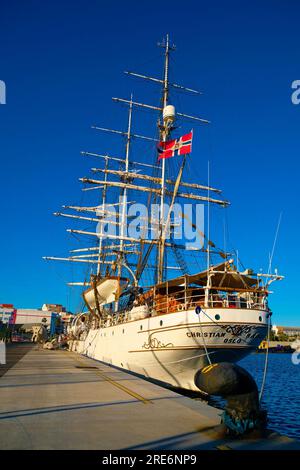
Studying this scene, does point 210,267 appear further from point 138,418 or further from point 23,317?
point 23,317

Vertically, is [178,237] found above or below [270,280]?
above

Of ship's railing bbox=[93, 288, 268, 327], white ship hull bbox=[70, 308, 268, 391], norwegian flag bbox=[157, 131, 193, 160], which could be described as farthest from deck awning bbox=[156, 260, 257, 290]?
norwegian flag bbox=[157, 131, 193, 160]

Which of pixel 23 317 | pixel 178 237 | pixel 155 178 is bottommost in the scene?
pixel 23 317

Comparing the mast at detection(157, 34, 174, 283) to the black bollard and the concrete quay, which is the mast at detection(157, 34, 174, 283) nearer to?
the concrete quay

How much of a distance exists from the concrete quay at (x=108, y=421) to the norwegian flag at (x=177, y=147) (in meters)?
20.4

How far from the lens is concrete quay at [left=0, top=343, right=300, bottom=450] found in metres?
6.01

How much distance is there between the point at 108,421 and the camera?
7.51 metres

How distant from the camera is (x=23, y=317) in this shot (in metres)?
114

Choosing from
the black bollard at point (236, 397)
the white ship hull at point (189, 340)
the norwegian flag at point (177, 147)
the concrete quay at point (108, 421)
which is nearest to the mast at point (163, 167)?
the norwegian flag at point (177, 147)

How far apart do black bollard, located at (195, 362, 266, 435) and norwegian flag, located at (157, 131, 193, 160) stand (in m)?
23.8

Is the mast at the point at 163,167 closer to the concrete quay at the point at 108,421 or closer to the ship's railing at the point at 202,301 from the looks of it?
the ship's railing at the point at 202,301

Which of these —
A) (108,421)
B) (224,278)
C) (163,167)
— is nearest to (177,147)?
(163,167)

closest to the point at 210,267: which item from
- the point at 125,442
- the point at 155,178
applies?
the point at 125,442
